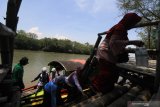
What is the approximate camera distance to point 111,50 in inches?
177

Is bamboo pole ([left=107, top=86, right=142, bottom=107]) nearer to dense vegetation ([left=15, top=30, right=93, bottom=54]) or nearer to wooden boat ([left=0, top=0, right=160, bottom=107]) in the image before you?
wooden boat ([left=0, top=0, right=160, bottom=107])

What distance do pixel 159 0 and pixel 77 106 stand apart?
19777 mm

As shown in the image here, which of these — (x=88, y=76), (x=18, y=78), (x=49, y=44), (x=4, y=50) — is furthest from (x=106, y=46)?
(x=49, y=44)

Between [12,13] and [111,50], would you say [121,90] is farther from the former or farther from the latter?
[12,13]

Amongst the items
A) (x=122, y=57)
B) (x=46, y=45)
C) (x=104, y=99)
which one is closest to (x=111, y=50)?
(x=122, y=57)

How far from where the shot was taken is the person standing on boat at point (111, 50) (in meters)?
4.35

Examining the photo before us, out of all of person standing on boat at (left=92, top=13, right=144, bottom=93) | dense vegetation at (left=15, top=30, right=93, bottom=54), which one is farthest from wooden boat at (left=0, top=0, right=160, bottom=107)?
dense vegetation at (left=15, top=30, right=93, bottom=54)

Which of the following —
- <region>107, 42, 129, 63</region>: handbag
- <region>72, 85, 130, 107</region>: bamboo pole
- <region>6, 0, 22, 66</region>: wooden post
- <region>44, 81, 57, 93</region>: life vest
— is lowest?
<region>44, 81, 57, 93</region>: life vest

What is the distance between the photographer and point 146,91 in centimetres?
443

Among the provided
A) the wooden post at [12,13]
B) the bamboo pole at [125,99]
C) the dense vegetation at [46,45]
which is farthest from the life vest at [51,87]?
the dense vegetation at [46,45]

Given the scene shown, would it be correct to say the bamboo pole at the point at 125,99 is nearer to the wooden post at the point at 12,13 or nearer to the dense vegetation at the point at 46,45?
the wooden post at the point at 12,13

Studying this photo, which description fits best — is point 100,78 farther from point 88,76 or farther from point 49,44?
point 49,44

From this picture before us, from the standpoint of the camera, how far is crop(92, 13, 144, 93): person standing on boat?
4.35 metres

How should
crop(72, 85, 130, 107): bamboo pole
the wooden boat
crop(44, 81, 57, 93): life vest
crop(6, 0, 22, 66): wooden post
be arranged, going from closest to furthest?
the wooden boat, crop(72, 85, 130, 107): bamboo pole, crop(44, 81, 57, 93): life vest, crop(6, 0, 22, 66): wooden post
